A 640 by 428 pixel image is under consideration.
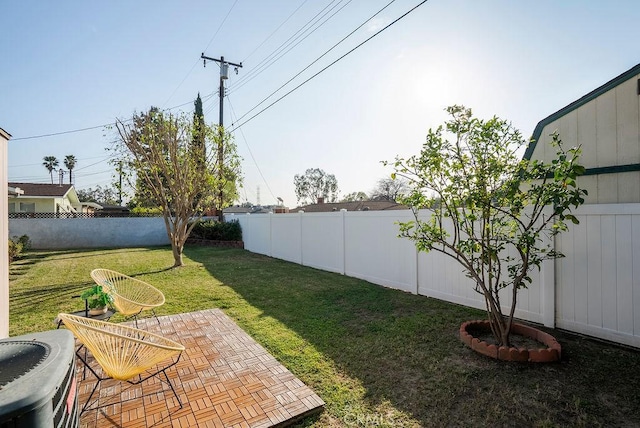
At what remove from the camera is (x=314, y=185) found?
54.3m

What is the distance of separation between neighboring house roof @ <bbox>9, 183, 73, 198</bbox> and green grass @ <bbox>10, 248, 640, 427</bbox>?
68.5 feet

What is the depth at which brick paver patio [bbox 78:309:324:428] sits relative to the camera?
2559mm

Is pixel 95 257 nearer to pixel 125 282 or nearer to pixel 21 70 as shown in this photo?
pixel 21 70

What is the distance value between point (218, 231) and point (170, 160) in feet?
22.2

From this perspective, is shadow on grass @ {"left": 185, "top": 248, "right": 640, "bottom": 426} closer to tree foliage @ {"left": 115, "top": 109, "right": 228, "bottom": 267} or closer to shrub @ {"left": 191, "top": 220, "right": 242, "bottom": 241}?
tree foliage @ {"left": 115, "top": 109, "right": 228, "bottom": 267}

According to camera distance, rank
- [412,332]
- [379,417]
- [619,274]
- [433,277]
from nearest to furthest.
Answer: [379,417] → [619,274] → [412,332] → [433,277]

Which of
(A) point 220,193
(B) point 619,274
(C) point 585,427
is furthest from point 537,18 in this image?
(A) point 220,193

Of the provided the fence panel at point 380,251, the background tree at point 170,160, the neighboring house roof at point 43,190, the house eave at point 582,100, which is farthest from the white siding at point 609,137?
the neighboring house roof at point 43,190

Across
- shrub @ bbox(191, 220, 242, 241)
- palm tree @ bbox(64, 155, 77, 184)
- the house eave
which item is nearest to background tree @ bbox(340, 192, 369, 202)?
shrub @ bbox(191, 220, 242, 241)

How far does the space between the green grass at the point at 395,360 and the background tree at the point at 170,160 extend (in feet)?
11.1

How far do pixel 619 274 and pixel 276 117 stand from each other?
1222cm

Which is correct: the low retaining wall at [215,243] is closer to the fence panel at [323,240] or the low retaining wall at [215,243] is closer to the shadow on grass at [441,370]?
the fence panel at [323,240]

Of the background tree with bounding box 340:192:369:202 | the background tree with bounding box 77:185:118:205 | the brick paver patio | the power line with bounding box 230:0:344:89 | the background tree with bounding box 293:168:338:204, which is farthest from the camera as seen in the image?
the background tree with bounding box 293:168:338:204

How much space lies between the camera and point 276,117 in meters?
13.6
